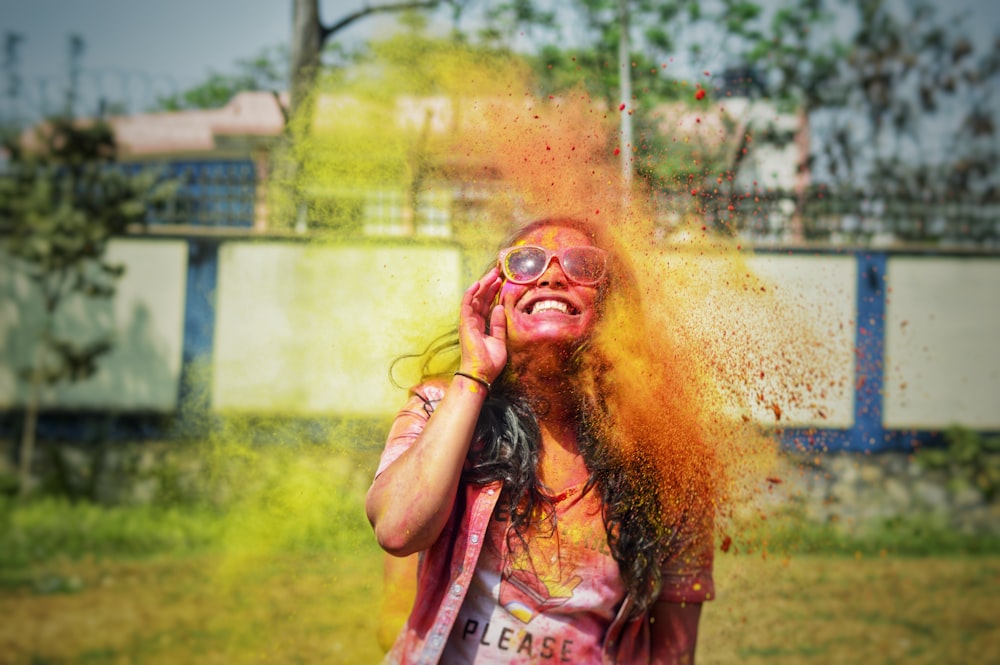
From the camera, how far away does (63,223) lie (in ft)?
21.0

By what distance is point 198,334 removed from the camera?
20.8ft

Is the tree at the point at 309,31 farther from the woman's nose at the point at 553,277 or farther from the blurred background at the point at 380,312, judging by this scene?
the woman's nose at the point at 553,277

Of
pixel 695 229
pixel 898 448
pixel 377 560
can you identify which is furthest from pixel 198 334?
pixel 898 448

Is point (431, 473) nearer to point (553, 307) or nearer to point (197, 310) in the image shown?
point (553, 307)

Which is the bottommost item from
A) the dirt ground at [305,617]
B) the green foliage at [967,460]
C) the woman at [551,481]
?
the dirt ground at [305,617]

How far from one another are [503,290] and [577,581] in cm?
63

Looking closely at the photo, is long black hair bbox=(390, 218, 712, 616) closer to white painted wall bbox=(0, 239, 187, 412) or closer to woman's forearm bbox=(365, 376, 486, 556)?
woman's forearm bbox=(365, 376, 486, 556)

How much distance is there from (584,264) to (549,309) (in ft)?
0.44

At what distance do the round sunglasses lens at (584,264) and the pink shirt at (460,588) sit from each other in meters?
0.43

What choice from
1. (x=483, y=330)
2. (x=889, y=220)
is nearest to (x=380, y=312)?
(x=483, y=330)

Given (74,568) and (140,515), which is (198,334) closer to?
(140,515)

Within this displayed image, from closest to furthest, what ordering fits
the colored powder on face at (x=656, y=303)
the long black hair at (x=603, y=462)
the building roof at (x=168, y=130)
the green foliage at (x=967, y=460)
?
the long black hair at (x=603, y=462) → the colored powder on face at (x=656, y=303) → the building roof at (x=168, y=130) → the green foliage at (x=967, y=460)

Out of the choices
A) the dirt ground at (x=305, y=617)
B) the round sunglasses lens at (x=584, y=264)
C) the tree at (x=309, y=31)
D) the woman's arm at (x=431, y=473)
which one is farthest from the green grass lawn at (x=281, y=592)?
the tree at (x=309, y=31)

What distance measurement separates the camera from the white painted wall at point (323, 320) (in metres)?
2.48
